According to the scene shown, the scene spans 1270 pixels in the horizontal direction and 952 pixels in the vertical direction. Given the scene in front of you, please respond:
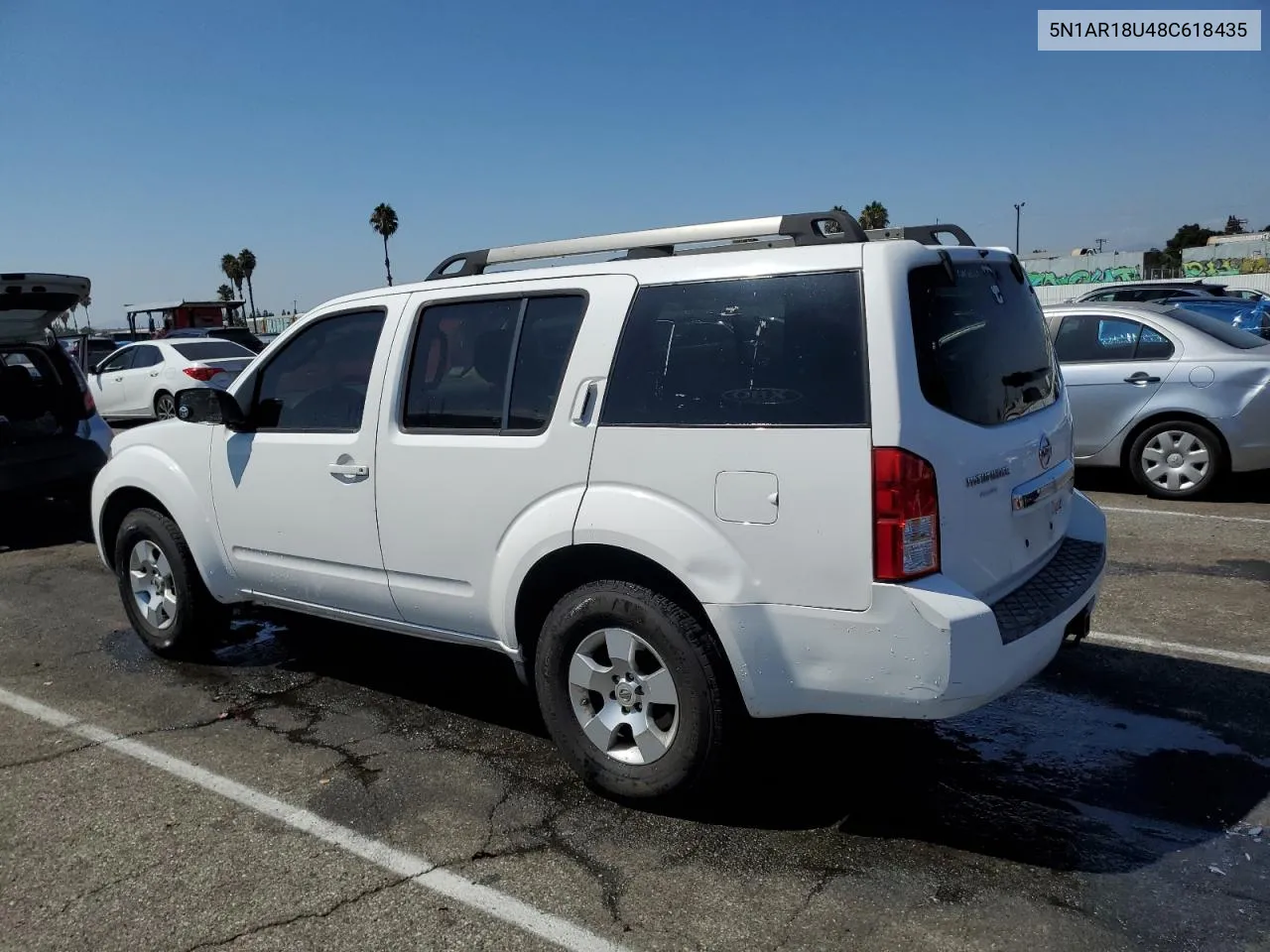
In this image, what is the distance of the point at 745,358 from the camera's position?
334 centimetres

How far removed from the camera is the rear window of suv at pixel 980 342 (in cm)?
318

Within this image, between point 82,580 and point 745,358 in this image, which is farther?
point 82,580

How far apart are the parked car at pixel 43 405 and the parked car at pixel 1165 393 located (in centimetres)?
846

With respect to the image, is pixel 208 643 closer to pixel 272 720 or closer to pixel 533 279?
pixel 272 720

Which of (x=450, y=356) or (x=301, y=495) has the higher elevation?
(x=450, y=356)

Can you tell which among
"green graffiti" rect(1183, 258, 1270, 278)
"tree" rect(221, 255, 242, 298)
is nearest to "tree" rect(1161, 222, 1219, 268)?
"green graffiti" rect(1183, 258, 1270, 278)

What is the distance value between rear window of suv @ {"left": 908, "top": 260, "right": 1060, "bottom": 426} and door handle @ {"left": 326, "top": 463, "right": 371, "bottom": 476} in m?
2.26

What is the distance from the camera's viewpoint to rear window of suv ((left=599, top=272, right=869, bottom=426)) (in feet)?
10.3

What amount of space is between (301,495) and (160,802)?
133 cm

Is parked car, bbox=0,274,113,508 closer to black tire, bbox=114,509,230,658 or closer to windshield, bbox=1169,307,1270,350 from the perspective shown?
black tire, bbox=114,509,230,658

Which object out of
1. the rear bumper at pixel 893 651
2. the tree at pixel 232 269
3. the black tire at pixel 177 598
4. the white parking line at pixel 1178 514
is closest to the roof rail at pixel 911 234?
the rear bumper at pixel 893 651

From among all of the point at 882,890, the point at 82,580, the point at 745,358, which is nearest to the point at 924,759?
the point at 882,890

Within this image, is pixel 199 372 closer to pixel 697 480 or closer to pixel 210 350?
pixel 210 350

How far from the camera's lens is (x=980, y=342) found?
11.4ft
